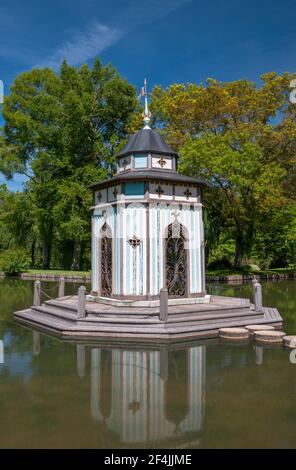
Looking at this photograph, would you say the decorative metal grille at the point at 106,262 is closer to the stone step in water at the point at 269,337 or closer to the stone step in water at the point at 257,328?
the stone step in water at the point at 257,328

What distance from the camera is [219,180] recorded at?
102ft

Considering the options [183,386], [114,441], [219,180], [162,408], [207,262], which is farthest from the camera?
[207,262]

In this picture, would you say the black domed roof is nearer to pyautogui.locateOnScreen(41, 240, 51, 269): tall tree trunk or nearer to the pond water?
the pond water

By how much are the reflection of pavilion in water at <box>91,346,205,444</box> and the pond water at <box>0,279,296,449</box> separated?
2 centimetres

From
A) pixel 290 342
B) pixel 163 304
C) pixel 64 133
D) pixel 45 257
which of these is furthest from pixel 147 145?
pixel 45 257

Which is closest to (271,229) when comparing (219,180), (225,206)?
(225,206)

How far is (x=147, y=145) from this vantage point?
15.9m

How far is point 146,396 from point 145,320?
4.98 m

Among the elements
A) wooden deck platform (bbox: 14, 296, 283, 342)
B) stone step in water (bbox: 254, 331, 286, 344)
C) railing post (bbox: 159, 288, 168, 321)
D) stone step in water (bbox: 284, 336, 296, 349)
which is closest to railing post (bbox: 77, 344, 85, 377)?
wooden deck platform (bbox: 14, 296, 283, 342)

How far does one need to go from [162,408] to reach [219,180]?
25733 mm

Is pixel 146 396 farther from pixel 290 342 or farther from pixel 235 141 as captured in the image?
pixel 235 141

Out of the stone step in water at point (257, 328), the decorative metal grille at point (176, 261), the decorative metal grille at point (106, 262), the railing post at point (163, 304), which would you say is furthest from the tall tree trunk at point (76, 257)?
the stone step in water at point (257, 328)

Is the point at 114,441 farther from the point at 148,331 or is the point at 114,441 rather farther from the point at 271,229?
the point at 271,229

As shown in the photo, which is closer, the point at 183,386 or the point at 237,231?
the point at 183,386
